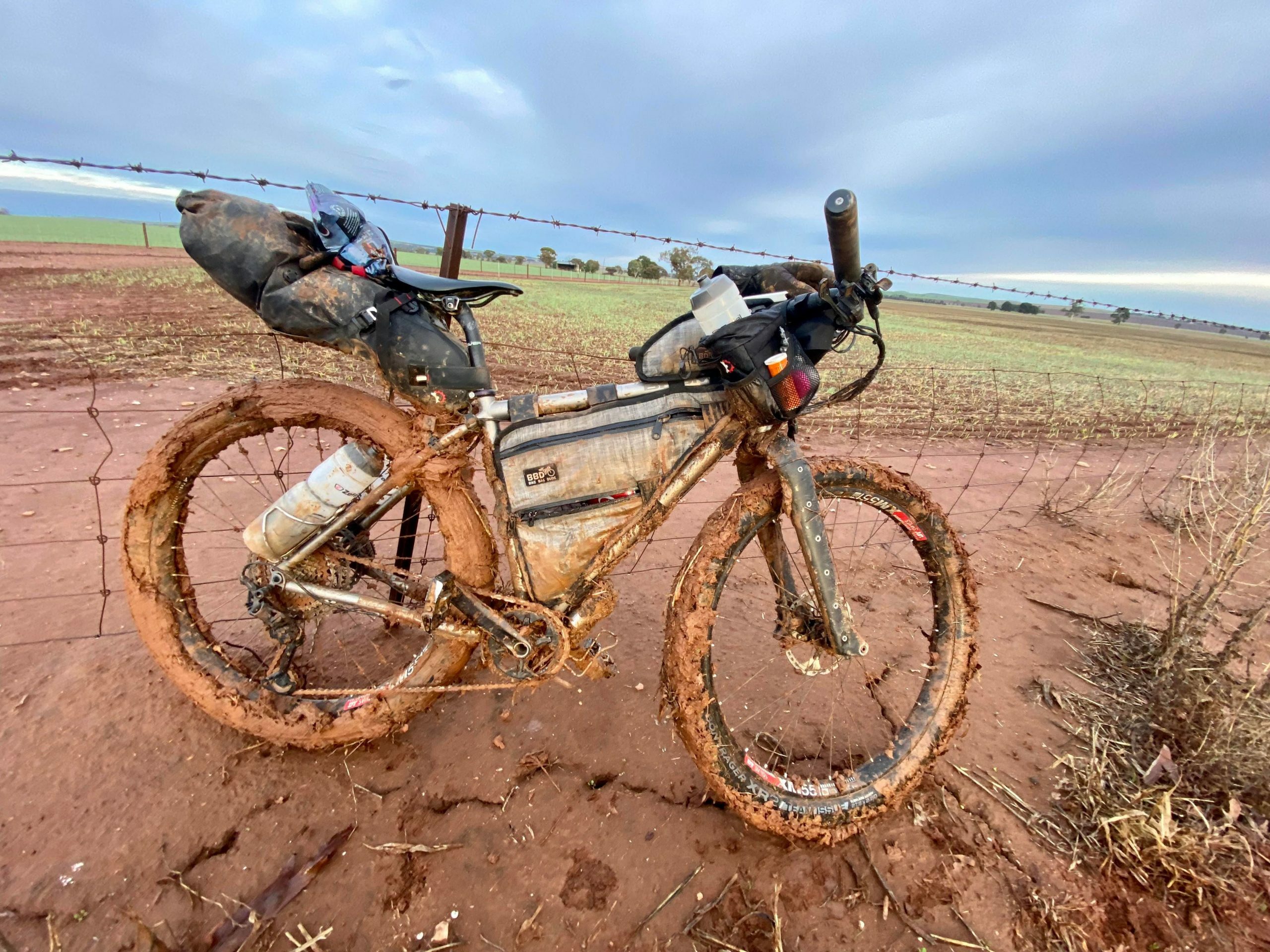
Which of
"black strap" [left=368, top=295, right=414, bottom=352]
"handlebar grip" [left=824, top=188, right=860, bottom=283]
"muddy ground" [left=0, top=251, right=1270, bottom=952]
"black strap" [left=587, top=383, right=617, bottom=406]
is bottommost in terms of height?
"muddy ground" [left=0, top=251, right=1270, bottom=952]

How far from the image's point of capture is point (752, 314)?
5.98 ft

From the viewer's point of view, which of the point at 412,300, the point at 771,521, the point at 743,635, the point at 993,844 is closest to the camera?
the point at 412,300

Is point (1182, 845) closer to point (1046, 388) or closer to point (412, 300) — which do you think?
point (412, 300)

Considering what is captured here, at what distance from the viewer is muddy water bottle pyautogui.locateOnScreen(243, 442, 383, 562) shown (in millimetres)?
2088

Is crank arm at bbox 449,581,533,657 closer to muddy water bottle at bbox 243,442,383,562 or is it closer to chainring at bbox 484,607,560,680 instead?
chainring at bbox 484,607,560,680

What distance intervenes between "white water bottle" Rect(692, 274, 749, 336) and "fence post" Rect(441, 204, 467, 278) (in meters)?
1.65

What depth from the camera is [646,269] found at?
205 feet

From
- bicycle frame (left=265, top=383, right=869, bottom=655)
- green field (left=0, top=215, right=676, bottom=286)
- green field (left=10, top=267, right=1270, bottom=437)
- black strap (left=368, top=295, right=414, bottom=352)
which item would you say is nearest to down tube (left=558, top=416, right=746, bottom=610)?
bicycle frame (left=265, top=383, right=869, bottom=655)

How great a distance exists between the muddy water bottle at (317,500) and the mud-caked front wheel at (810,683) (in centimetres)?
122

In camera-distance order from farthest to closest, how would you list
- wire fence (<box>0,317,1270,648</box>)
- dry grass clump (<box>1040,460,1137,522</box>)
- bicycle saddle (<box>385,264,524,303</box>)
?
1. dry grass clump (<box>1040,460,1137,522</box>)
2. wire fence (<box>0,317,1270,648</box>)
3. bicycle saddle (<box>385,264,524,303</box>)

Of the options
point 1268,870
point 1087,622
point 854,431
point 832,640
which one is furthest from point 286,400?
point 854,431

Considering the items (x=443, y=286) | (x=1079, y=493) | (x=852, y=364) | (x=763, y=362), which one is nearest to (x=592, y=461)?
(x=763, y=362)

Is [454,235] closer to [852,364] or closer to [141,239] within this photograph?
[852,364]

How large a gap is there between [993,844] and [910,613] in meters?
1.53
